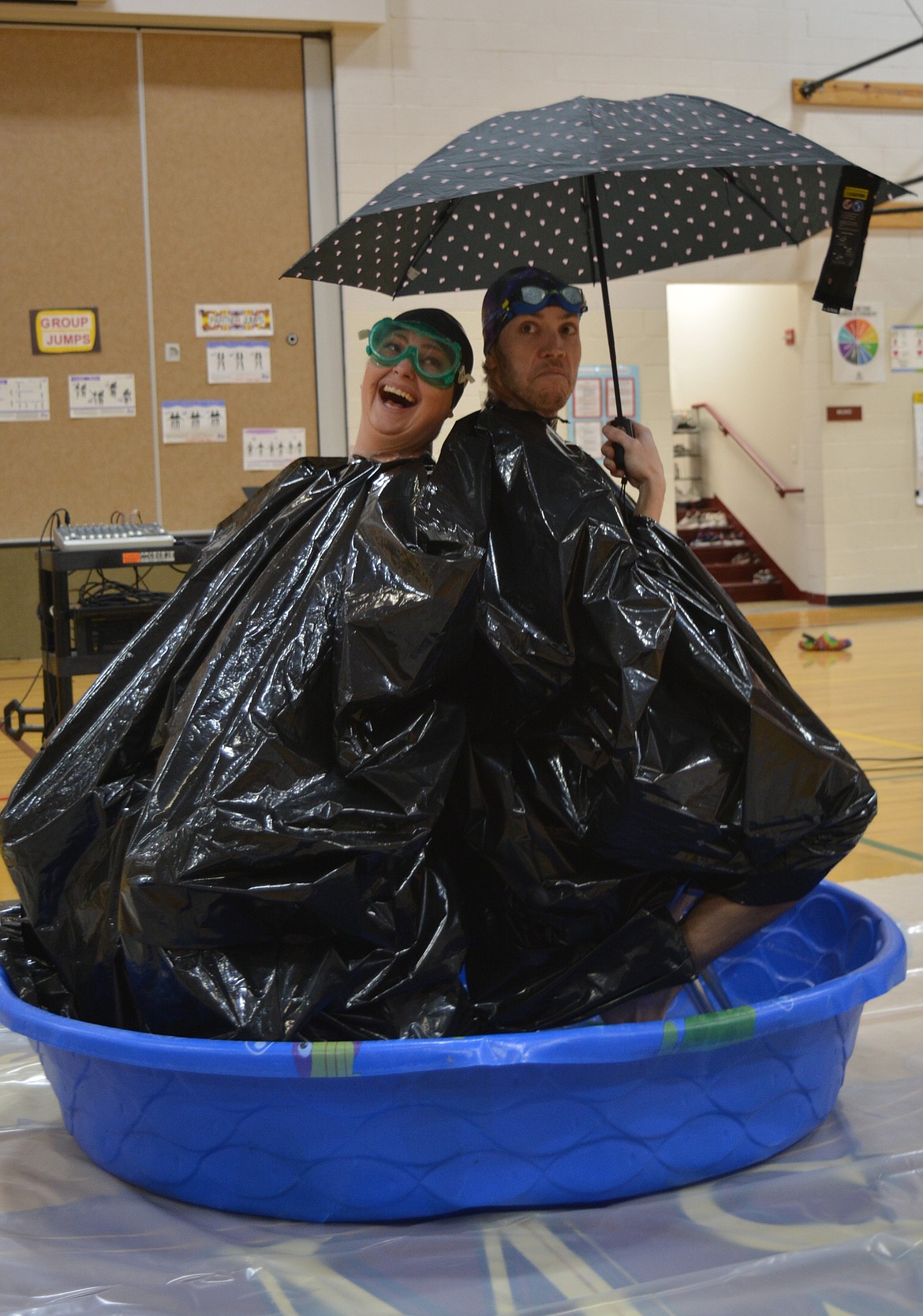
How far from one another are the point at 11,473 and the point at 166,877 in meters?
6.39

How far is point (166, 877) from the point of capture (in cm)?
129

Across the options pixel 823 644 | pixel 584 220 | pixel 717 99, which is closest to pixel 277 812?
pixel 584 220

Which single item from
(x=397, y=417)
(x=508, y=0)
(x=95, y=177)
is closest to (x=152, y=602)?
(x=397, y=417)

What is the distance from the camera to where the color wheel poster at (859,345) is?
28.8 feet

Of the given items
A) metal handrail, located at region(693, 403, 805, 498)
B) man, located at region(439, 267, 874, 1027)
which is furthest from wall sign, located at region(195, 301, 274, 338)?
man, located at region(439, 267, 874, 1027)

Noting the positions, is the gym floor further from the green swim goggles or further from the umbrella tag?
the umbrella tag

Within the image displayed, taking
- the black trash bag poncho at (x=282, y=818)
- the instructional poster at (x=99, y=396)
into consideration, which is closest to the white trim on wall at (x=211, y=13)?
the instructional poster at (x=99, y=396)

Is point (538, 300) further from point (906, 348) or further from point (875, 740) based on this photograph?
point (906, 348)

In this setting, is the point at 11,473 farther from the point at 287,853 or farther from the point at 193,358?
the point at 287,853

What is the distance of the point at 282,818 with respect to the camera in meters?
1.34

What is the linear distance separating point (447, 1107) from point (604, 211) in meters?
1.60

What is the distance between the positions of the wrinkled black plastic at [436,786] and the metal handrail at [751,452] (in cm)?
803

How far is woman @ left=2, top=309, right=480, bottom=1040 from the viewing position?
4.34 feet

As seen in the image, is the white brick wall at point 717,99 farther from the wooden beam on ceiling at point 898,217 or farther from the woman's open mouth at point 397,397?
the woman's open mouth at point 397,397
